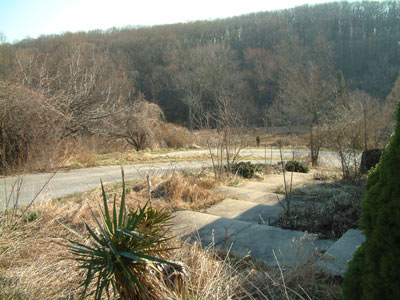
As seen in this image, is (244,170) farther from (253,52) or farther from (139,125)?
(253,52)

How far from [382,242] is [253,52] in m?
66.9

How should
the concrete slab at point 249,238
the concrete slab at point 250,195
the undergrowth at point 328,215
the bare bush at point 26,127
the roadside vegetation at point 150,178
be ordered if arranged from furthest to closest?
the bare bush at point 26,127 < the concrete slab at point 250,195 < the undergrowth at point 328,215 < the concrete slab at point 249,238 < the roadside vegetation at point 150,178

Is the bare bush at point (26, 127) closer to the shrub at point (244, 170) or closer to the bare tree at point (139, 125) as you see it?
the shrub at point (244, 170)

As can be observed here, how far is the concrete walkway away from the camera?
9.89 feet

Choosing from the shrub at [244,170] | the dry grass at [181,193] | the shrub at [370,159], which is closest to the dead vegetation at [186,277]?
the dry grass at [181,193]

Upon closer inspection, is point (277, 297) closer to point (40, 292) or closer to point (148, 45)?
point (40, 292)

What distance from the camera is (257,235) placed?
3992 millimetres

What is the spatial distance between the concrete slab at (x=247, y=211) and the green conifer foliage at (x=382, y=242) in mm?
2755

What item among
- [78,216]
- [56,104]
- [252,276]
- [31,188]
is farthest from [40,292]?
[56,104]

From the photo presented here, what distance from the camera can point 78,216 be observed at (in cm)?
434

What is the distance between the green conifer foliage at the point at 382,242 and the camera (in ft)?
5.57

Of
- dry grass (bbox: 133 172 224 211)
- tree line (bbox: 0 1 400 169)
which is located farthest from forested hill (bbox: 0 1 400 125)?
dry grass (bbox: 133 172 224 211)

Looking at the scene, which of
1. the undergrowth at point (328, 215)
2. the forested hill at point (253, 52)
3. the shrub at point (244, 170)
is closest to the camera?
the undergrowth at point (328, 215)

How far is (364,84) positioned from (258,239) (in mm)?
63006
